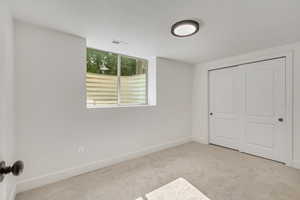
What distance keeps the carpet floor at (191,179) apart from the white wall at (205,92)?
2.46ft

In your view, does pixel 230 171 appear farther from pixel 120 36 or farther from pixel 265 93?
pixel 120 36

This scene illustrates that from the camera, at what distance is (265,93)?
Answer: 307 centimetres

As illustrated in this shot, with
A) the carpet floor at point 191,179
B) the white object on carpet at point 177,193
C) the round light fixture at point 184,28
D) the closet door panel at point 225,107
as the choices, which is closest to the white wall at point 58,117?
the carpet floor at point 191,179

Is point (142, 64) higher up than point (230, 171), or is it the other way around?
point (142, 64)

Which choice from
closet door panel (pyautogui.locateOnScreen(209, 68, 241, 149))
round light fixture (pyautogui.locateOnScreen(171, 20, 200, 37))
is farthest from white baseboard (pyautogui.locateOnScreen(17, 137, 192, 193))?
round light fixture (pyautogui.locateOnScreen(171, 20, 200, 37))

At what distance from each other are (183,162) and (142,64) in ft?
8.05

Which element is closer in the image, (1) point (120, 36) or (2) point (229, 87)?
(1) point (120, 36)

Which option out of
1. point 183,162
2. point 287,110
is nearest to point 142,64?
point 183,162

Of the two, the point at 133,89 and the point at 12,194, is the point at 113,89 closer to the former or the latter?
the point at 133,89

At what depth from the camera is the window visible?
2930 millimetres

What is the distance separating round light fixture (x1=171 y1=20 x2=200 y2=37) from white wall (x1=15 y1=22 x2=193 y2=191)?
4.94 ft

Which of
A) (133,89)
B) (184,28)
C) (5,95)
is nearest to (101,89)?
(133,89)

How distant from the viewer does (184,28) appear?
82.4 inches

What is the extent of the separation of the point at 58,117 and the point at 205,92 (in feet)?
11.3
